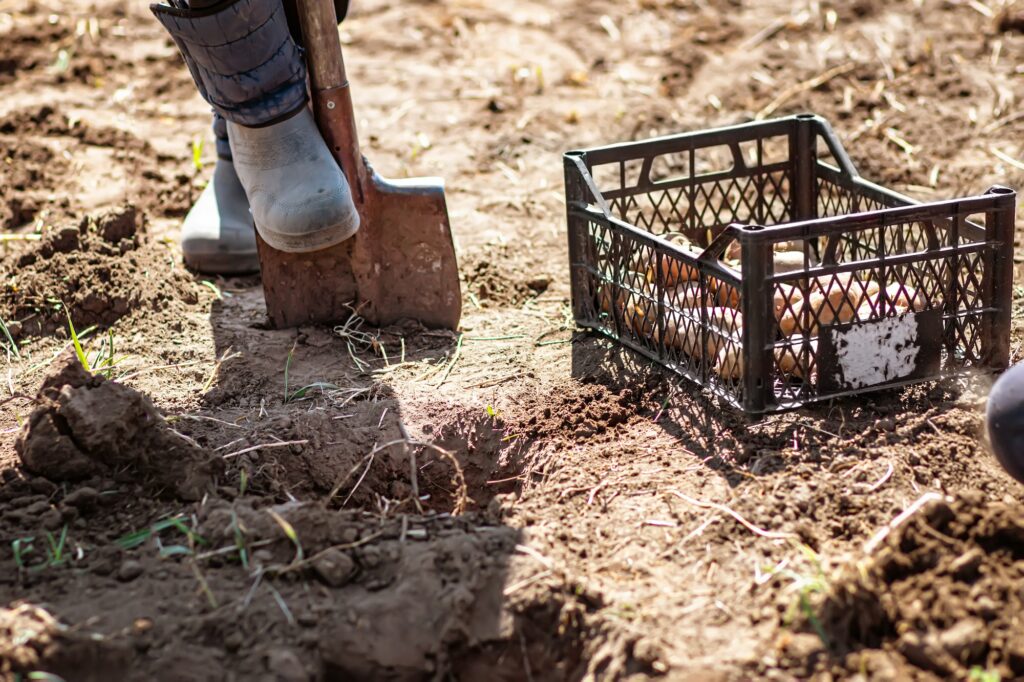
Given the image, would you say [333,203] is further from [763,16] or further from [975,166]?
[763,16]

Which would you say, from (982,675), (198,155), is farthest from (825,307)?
(198,155)

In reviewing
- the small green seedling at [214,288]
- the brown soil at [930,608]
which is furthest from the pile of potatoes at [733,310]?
the small green seedling at [214,288]

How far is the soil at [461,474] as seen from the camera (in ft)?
6.64

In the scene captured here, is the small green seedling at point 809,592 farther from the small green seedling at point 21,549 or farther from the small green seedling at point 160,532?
the small green seedling at point 21,549

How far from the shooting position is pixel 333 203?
3.07m

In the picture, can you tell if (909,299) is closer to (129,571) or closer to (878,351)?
(878,351)

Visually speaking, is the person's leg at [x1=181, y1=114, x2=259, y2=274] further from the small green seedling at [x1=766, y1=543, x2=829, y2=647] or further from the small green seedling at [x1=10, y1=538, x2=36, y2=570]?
the small green seedling at [x1=766, y1=543, x2=829, y2=647]

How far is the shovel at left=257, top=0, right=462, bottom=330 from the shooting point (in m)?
3.28

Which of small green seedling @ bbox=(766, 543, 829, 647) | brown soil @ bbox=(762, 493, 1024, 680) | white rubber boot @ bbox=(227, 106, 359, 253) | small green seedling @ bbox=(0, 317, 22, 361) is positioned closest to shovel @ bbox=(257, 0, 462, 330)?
white rubber boot @ bbox=(227, 106, 359, 253)

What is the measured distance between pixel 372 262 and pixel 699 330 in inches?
41.2

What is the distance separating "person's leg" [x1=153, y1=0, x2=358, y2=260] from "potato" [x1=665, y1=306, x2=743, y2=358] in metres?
0.94

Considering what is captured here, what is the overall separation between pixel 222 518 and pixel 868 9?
4.61m

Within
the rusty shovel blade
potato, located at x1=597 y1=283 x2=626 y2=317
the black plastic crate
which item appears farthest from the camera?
the rusty shovel blade

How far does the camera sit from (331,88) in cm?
321
